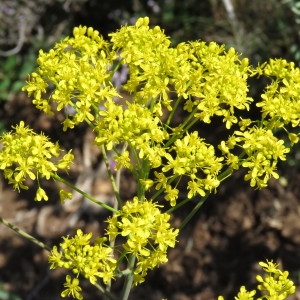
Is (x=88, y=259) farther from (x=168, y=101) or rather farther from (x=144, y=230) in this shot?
(x=168, y=101)

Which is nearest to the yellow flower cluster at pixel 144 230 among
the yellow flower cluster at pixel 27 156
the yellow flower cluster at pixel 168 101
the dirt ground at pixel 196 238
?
the yellow flower cluster at pixel 168 101

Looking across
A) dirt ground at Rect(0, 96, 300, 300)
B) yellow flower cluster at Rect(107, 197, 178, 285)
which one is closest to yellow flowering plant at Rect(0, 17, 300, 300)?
yellow flower cluster at Rect(107, 197, 178, 285)

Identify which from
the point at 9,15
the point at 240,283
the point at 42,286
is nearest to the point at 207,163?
the point at 240,283

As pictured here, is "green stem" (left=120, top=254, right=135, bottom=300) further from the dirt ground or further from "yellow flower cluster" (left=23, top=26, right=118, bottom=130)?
the dirt ground

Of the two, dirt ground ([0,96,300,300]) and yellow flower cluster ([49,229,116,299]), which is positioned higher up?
yellow flower cluster ([49,229,116,299])

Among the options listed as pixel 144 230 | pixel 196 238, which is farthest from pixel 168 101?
pixel 196 238

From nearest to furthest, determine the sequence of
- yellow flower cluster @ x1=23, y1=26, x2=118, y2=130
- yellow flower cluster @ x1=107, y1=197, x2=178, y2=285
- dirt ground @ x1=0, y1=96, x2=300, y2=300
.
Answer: yellow flower cluster @ x1=107, y1=197, x2=178, y2=285
yellow flower cluster @ x1=23, y1=26, x2=118, y2=130
dirt ground @ x1=0, y1=96, x2=300, y2=300

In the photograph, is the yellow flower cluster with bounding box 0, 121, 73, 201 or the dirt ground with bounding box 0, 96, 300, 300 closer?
the yellow flower cluster with bounding box 0, 121, 73, 201

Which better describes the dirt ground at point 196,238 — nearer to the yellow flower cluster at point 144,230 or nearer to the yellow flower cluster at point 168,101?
the yellow flower cluster at point 168,101
